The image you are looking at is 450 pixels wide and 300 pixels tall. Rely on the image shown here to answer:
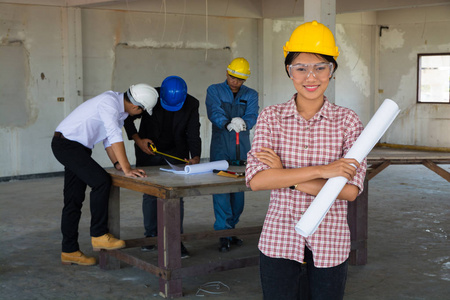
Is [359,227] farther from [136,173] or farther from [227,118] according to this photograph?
[136,173]

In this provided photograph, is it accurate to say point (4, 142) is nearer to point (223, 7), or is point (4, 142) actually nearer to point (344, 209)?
point (223, 7)

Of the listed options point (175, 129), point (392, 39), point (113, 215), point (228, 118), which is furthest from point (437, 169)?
point (392, 39)

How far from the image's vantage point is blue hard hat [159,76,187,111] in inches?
200

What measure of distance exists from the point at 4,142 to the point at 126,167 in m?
5.65

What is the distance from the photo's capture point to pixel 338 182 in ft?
6.56

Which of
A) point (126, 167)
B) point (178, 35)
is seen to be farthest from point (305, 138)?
point (178, 35)

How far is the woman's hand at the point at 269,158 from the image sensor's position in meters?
2.15

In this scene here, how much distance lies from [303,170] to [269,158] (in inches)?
5.3

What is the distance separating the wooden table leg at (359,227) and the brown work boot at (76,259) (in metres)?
2.17

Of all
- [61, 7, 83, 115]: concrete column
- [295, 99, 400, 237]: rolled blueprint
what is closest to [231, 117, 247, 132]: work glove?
[295, 99, 400, 237]: rolled blueprint

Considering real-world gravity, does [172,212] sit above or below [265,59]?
below

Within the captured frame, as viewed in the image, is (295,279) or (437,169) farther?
(437,169)

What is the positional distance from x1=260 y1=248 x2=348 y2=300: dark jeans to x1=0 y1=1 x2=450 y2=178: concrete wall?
5.17 meters

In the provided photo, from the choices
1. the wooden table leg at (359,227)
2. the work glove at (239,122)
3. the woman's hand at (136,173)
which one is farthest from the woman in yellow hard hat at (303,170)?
the work glove at (239,122)
